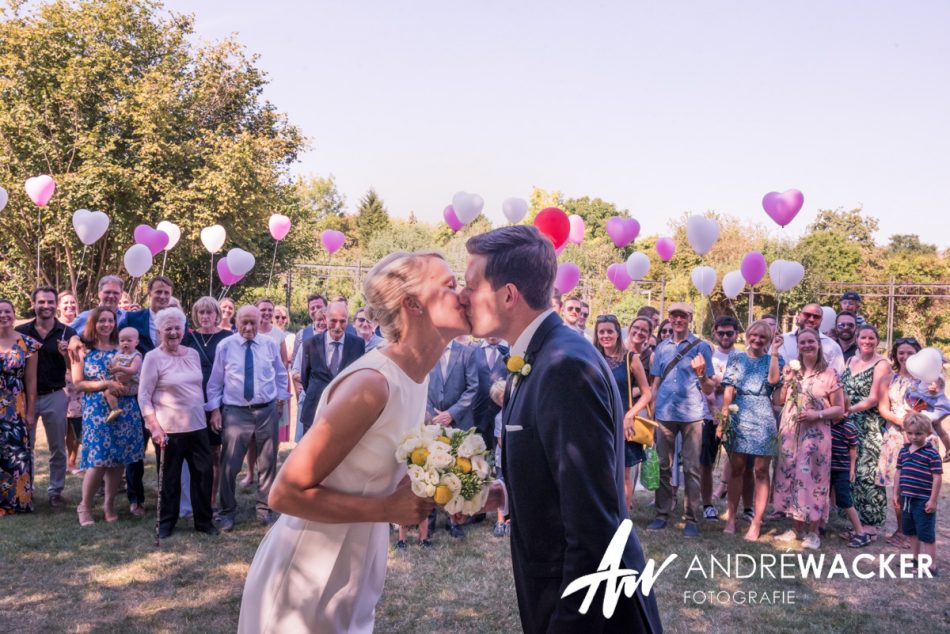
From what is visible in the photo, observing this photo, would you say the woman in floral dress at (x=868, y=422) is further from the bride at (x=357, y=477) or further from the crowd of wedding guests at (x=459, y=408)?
the bride at (x=357, y=477)

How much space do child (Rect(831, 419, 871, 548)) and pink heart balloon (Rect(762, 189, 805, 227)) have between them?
3599 mm

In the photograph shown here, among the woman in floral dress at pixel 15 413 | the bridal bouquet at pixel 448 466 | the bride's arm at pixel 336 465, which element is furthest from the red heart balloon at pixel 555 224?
the bride's arm at pixel 336 465

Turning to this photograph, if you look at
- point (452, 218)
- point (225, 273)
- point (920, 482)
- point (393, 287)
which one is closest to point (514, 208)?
point (452, 218)

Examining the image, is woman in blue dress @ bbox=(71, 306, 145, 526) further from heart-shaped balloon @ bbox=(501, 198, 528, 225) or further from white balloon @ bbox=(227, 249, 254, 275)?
heart-shaped balloon @ bbox=(501, 198, 528, 225)

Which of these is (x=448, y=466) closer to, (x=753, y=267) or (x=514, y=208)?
(x=753, y=267)

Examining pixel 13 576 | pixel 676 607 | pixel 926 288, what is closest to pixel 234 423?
pixel 13 576

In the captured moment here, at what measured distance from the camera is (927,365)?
21.6 feet

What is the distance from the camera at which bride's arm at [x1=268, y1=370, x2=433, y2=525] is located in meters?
2.04

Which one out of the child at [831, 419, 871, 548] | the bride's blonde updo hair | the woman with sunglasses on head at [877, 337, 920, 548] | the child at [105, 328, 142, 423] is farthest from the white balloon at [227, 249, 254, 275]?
the bride's blonde updo hair

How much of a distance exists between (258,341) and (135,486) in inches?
76.8

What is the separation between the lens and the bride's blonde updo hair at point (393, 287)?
235 cm

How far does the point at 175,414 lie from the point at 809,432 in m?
6.06

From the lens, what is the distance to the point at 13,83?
18344 millimetres

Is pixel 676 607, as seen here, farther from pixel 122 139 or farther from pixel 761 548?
pixel 122 139
